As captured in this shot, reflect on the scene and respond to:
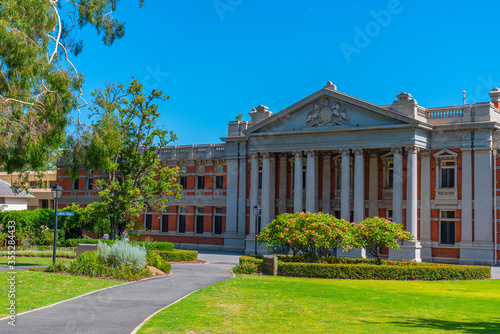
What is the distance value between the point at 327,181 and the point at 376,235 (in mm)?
17570

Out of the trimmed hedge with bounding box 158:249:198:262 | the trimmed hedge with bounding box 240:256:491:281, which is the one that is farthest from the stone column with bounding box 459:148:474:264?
the trimmed hedge with bounding box 158:249:198:262

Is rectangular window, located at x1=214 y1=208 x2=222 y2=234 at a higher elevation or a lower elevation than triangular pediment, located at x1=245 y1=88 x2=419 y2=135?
lower

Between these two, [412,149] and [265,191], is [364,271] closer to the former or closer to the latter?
[412,149]

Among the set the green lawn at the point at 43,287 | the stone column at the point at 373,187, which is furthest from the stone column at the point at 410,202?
the green lawn at the point at 43,287

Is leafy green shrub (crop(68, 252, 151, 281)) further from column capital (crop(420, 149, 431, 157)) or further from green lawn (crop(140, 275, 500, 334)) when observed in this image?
column capital (crop(420, 149, 431, 157))

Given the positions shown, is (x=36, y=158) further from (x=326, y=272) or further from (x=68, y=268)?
(x=326, y=272)

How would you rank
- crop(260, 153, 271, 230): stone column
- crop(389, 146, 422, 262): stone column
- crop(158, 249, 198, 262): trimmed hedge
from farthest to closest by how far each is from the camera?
crop(260, 153, 271, 230): stone column < crop(389, 146, 422, 262): stone column < crop(158, 249, 198, 262): trimmed hedge

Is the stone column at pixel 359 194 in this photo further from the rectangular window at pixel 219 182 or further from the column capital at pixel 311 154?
the rectangular window at pixel 219 182

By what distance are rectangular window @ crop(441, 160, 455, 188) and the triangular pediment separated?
14.3ft

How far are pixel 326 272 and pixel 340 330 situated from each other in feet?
47.8

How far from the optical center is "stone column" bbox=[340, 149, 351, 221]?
44688 millimetres

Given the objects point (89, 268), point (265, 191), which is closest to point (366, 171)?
point (265, 191)

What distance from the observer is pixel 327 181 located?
158ft

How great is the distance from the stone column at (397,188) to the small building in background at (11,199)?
37.7m
